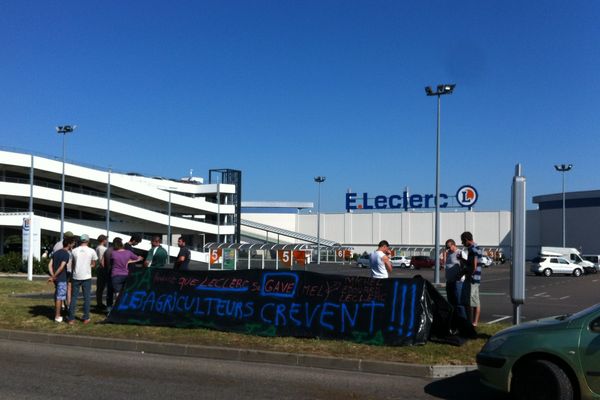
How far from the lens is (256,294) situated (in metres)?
10.7

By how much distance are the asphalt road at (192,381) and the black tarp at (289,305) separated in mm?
Answer: 1239

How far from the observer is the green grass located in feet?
28.8

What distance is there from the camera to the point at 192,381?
7.81 metres

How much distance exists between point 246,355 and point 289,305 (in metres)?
1.31

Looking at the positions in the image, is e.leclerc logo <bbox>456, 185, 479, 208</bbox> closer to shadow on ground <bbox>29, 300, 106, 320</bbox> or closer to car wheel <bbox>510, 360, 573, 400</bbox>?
shadow on ground <bbox>29, 300, 106, 320</bbox>

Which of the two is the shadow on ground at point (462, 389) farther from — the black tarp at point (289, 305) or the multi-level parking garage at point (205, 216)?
the multi-level parking garage at point (205, 216)

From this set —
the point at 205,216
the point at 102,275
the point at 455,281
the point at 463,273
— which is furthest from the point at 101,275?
the point at 205,216

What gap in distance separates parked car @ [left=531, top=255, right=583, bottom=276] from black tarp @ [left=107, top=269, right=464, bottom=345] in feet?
131

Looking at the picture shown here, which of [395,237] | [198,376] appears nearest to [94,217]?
[395,237]

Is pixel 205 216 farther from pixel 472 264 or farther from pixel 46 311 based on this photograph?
pixel 472 264

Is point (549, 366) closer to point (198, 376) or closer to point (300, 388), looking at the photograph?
point (300, 388)

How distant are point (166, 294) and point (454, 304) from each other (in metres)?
5.28

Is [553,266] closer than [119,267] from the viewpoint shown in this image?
No

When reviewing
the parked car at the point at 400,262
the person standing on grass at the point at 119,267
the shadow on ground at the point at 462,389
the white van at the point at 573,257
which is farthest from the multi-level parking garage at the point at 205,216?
the shadow on ground at the point at 462,389
